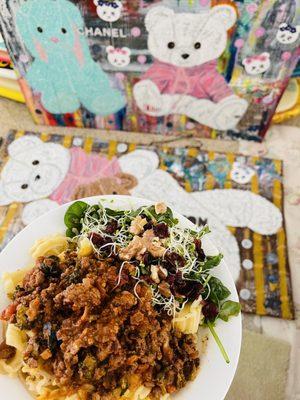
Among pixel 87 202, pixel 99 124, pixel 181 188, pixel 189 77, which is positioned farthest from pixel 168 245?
pixel 99 124

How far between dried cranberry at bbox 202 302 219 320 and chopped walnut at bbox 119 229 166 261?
1.04ft

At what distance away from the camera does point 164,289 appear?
1760mm

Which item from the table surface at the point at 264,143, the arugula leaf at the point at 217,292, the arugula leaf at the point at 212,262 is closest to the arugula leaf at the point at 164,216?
the arugula leaf at the point at 212,262

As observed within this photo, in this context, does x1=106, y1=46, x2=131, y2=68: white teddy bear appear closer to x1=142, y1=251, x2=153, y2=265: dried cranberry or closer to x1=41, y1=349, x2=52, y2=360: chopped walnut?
x1=142, y1=251, x2=153, y2=265: dried cranberry

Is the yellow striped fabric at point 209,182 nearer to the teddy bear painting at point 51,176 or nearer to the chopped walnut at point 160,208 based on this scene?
the teddy bear painting at point 51,176

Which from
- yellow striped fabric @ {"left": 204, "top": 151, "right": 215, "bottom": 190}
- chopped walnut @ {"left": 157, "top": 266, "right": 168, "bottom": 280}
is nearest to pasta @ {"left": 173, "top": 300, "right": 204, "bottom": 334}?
chopped walnut @ {"left": 157, "top": 266, "right": 168, "bottom": 280}

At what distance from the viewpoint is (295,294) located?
8.86 ft

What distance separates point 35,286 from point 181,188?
1.60 m

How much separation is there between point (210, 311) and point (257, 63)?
1.81 m

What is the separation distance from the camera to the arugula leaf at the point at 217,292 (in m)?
1.86

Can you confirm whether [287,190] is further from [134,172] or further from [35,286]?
[35,286]

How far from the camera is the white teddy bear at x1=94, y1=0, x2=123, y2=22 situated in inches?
96.3

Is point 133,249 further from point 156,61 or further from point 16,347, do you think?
point 156,61

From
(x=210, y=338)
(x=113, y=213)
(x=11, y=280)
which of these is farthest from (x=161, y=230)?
(x=11, y=280)
